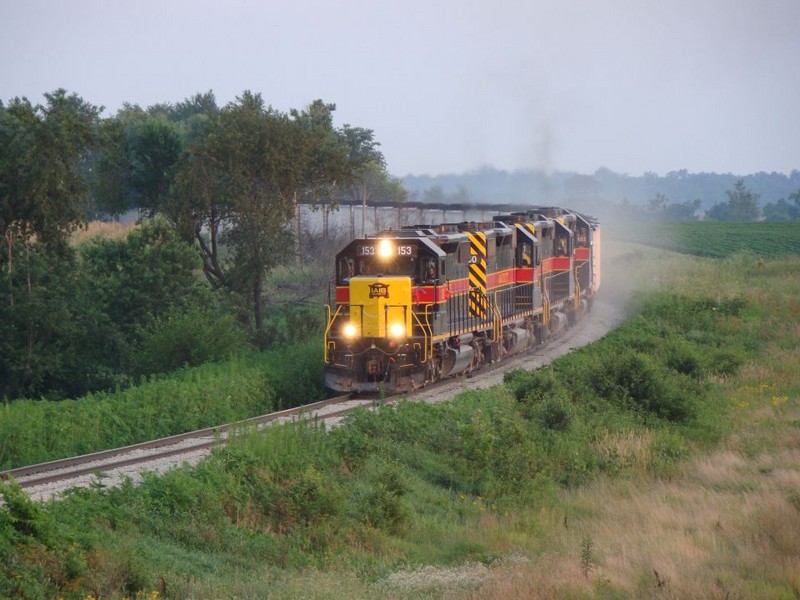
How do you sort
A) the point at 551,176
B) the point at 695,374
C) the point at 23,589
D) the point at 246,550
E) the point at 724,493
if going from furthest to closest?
the point at 551,176, the point at 695,374, the point at 724,493, the point at 246,550, the point at 23,589

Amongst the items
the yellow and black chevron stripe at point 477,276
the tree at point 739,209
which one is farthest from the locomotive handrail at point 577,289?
the tree at point 739,209

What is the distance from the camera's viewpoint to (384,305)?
19.1m

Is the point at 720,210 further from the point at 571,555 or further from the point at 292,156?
the point at 571,555

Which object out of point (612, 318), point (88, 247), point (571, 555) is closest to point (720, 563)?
point (571, 555)

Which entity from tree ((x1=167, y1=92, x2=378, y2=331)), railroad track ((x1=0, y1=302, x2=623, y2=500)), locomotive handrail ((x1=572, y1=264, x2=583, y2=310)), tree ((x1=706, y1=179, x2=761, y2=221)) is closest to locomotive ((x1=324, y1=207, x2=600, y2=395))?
railroad track ((x1=0, y1=302, x2=623, y2=500))

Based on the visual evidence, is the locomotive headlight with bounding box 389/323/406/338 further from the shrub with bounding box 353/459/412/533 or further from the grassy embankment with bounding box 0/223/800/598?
the shrub with bounding box 353/459/412/533

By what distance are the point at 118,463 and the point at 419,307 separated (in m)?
7.30

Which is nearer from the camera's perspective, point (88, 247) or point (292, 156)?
point (292, 156)

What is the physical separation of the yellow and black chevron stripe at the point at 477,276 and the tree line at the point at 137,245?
6323 millimetres

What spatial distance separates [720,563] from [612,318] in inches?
895

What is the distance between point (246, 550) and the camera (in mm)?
10750

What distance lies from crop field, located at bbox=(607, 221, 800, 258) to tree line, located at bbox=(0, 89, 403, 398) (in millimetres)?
39220

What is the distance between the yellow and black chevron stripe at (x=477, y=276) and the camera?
21516 mm

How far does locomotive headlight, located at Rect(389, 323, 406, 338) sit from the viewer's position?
19203mm
